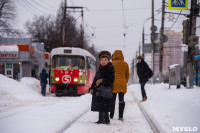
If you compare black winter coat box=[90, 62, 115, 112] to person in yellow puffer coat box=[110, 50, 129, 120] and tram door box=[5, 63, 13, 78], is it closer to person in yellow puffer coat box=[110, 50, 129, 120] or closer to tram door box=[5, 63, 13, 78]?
person in yellow puffer coat box=[110, 50, 129, 120]

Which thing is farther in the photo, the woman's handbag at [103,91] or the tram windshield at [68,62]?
the tram windshield at [68,62]

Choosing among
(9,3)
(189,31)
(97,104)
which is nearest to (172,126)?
(97,104)

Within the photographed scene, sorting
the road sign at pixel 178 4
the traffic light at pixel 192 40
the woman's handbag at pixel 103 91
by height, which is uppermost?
the road sign at pixel 178 4

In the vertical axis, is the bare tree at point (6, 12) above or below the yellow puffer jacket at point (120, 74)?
above

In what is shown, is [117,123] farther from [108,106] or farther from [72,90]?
[72,90]

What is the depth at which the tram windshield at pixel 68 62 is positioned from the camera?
16.9m

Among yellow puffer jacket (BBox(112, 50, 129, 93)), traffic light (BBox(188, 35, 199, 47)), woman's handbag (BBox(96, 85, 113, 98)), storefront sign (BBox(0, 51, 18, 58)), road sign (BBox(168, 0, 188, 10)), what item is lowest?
woman's handbag (BBox(96, 85, 113, 98))

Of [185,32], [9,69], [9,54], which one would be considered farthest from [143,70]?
[9,69]

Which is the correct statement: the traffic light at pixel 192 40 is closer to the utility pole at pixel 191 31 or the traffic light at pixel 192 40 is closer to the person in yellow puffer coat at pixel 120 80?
the utility pole at pixel 191 31

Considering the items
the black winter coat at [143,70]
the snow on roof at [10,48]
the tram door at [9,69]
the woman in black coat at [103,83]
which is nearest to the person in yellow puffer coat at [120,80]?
the woman in black coat at [103,83]

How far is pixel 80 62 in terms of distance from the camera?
56.3 feet

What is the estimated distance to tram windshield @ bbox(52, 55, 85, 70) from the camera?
55.4 feet

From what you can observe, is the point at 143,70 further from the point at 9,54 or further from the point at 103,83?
the point at 9,54

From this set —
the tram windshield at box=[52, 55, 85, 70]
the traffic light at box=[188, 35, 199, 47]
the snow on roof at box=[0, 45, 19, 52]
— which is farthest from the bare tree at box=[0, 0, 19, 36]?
the traffic light at box=[188, 35, 199, 47]
